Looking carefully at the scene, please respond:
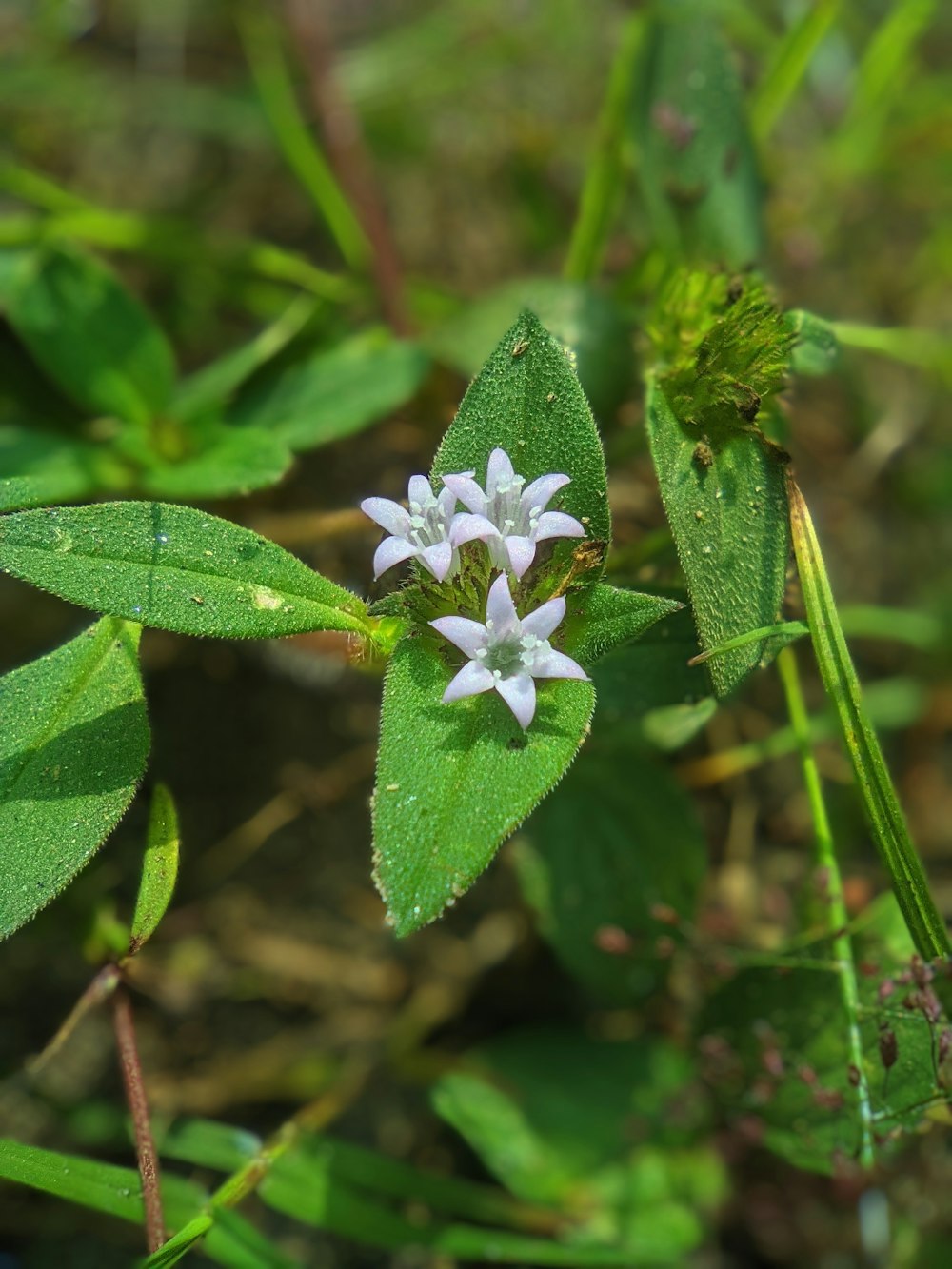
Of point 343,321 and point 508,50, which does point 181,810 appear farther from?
point 508,50

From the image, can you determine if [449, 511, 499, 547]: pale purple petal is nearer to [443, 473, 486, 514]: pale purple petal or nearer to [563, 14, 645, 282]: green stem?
[443, 473, 486, 514]: pale purple petal

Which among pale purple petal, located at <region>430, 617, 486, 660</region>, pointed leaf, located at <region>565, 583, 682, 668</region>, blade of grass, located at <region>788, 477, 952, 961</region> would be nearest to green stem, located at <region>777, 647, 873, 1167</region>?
blade of grass, located at <region>788, 477, 952, 961</region>

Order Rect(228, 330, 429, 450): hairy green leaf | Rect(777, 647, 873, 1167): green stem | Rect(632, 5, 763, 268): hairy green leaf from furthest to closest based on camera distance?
Rect(632, 5, 763, 268): hairy green leaf → Rect(228, 330, 429, 450): hairy green leaf → Rect(777, 647, 873, 1167): green stem

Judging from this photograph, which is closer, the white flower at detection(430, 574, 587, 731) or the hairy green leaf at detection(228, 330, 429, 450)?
the white flower at detection(430, 574, 587, 731)

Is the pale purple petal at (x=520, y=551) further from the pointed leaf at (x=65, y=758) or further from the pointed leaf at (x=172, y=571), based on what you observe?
the pointed leaf at (x=65, y=758)

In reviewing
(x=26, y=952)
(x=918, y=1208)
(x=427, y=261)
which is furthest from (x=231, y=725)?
(x=918, y=1208)
